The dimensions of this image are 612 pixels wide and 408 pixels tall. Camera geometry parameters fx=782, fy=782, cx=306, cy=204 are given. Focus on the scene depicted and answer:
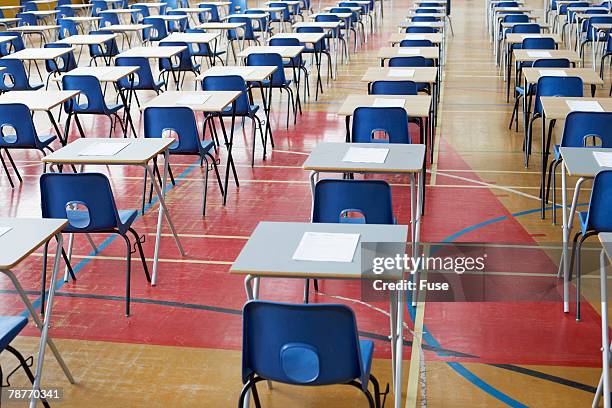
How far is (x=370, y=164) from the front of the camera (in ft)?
16.0

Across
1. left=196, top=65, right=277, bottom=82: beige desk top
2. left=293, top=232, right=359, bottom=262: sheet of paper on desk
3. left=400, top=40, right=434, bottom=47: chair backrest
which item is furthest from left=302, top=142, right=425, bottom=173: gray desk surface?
left=400, top=40, right=434, bottom=47: chair backrest

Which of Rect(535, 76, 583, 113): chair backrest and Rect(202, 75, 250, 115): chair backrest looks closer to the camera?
Rect(535, 76, 583, 113): chair backrest

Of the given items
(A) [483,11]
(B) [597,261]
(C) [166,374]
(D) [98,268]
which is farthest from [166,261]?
(A) [483,11]

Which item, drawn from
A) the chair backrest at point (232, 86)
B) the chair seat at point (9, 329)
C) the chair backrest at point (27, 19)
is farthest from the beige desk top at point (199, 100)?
the chair backrest at point (27, 19)

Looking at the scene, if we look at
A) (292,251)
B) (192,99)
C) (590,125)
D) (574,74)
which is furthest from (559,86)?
(292,251)

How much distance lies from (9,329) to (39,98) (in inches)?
Answer: 171

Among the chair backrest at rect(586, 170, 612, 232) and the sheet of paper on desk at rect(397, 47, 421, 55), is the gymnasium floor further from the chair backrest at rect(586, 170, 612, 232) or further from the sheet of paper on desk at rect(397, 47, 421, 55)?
the sheet of paper on desk at rect(397, 47, 421, 55)

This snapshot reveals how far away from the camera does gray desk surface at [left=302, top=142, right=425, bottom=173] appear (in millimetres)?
4785

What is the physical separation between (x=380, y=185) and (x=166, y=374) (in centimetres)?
156

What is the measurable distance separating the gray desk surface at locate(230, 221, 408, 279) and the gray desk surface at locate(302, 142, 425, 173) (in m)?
1.05

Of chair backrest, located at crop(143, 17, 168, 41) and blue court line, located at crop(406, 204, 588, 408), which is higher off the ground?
chair backrest, located at crop(143, 17, 168, 41)

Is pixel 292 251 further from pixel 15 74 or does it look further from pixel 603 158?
pixel 15 74

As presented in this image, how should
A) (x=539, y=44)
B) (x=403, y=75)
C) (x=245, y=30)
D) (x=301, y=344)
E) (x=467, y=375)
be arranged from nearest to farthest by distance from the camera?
(x=301, y=344), (x=467, y=375), (x=403, y=75), (x=539, y=44), (x=245, y=30)

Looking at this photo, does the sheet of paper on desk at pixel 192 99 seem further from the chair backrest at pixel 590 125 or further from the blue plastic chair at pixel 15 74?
the blue plastic chair at pixel 15 74
